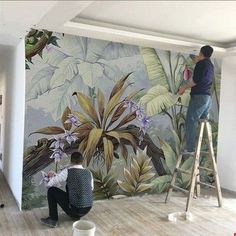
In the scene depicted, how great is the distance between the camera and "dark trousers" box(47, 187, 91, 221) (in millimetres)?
3492

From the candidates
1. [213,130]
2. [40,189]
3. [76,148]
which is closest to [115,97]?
[76,148]

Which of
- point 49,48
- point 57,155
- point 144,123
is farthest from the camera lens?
point 144,123

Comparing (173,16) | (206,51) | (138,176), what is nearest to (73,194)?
(138,176)

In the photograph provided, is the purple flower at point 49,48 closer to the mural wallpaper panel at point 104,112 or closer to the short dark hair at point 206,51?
the mural wallpaper panel at point 104,112

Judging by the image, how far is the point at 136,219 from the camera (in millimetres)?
3725

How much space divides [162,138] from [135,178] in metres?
0.73

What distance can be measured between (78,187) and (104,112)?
3.99 feet

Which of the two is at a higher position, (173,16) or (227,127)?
(173,16)

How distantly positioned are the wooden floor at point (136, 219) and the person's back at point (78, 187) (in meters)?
0.29

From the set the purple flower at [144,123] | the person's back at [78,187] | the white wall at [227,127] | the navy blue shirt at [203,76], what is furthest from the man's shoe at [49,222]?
the white wall at [227,127]

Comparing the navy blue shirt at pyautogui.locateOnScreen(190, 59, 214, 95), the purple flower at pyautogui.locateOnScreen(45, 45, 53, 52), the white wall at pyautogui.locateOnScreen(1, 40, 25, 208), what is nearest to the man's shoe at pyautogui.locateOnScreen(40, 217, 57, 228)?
the white wall at pyautogui.locateOnScreen(1, 40, 25, 208)

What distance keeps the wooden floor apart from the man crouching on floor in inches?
5.4

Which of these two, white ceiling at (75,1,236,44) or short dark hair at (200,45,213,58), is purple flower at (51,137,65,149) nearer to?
white ceiling at (75,1,236,44)

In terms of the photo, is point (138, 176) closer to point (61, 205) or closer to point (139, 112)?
point (139, 112)
